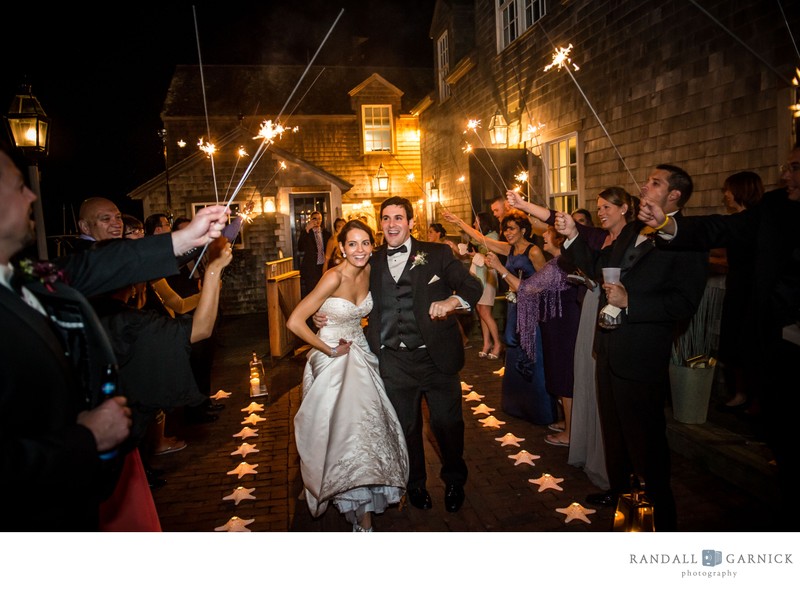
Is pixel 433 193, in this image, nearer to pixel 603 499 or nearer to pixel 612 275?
pixel 603 499

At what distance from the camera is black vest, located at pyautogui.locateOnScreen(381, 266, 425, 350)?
4055mm

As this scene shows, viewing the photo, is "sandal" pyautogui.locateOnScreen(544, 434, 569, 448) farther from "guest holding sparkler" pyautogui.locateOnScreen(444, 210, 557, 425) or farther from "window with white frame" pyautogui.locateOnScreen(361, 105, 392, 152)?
"window with white frame" pyautogui.locateOnScreen(361, 105, 392, 152)

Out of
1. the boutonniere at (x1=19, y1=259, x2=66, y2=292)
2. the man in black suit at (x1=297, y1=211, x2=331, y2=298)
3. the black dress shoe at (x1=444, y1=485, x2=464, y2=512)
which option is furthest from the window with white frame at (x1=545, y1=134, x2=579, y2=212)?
the boutonniere at (x1=19, y1=259, x2=66, y2=292)

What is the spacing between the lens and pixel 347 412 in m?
3.66

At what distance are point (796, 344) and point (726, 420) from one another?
295cm

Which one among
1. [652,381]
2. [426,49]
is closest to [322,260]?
[652,381]

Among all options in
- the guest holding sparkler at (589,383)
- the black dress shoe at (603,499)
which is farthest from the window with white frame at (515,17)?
the black dress shoe at (603,499)

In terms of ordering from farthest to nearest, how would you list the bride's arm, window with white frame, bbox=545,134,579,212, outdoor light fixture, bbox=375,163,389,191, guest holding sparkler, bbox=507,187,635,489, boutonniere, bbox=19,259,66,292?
outdoor light fixture, bbox=375,163,389,191 < window with white frame, bbox=545,134,579,212 < guest holding sparkler, bbox=507,187,635,489 < the bride's arm < boutonniere, bbox=19,259,66,292

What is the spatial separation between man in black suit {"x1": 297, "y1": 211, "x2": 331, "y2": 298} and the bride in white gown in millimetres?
7152

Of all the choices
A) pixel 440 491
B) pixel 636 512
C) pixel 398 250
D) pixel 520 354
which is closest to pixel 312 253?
pixel 520 354

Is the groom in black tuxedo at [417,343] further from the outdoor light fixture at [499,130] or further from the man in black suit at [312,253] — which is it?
the outdoor light fixture at [499,130]

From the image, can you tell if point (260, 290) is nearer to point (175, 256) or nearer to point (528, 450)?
point (528, 450)

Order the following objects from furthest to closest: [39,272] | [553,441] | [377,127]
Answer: [377,127]
[553,441]
[39,272]

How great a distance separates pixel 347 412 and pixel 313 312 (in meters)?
0.85
